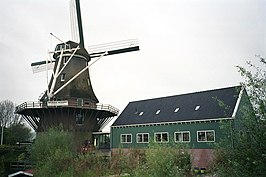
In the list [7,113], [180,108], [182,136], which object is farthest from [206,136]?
[7,113]

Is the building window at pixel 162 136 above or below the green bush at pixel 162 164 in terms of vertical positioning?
above

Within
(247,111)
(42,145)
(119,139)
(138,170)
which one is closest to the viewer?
(247,111)

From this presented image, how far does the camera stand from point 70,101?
2777 cm

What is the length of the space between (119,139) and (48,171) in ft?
46.6

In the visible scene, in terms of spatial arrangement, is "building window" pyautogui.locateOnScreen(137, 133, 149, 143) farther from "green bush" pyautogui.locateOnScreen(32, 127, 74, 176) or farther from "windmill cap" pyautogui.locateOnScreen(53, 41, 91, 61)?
"windmill cap" pyautogui.locateOnScreen(53, 41, 91, 61)

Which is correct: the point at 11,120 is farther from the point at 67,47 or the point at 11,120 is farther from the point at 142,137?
the point at 142,137

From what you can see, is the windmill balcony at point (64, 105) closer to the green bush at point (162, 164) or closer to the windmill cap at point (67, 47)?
the windmill cap at point (67, 47)

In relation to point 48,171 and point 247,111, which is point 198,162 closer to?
point 48,171

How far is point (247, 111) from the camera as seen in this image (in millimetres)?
5898

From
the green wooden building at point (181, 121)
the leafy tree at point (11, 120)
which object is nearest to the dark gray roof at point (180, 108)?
the green wooden building at point (181, 121)

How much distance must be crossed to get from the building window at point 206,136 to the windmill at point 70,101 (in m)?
10.6

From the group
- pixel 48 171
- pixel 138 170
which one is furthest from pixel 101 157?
pixel 138 170

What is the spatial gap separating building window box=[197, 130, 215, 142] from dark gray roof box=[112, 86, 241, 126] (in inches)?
47.1

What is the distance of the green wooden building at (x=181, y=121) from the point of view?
2269 cm
